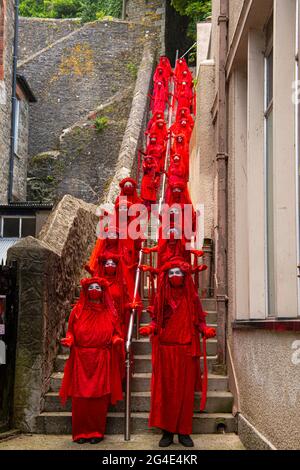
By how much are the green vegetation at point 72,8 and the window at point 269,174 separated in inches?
1107

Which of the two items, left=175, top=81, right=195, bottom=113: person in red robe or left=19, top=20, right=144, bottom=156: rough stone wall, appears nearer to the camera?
left=175, top=81, right=195, bottom=113: person in red robe

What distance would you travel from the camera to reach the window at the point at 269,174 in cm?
589

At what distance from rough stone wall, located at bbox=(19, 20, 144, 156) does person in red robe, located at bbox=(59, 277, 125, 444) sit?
17175mm

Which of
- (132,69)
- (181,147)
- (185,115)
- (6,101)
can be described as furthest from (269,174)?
(132,69)

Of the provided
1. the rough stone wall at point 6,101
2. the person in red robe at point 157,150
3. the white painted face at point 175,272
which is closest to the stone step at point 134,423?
the white painted face at point 175,272

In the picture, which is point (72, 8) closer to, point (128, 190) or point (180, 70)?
point (180, 70)

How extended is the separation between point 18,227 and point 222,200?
9.04 metres

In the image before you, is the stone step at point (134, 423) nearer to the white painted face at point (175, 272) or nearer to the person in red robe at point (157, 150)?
the white painted face at point (175, 272)

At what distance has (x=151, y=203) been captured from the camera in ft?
39.8

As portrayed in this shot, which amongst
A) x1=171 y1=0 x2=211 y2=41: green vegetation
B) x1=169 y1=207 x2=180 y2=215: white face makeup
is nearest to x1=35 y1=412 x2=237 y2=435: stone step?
x1=169 y1=207 x2=180 y2=215: white face makeup

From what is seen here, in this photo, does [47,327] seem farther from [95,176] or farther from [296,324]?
[95,176]

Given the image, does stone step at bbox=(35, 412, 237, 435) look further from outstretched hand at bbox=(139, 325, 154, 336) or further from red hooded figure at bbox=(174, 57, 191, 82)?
red hooded figure at bbox=(174, 57, 191, 82)

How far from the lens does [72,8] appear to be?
37438 mm

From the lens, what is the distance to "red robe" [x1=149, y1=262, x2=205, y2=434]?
20.2ft
